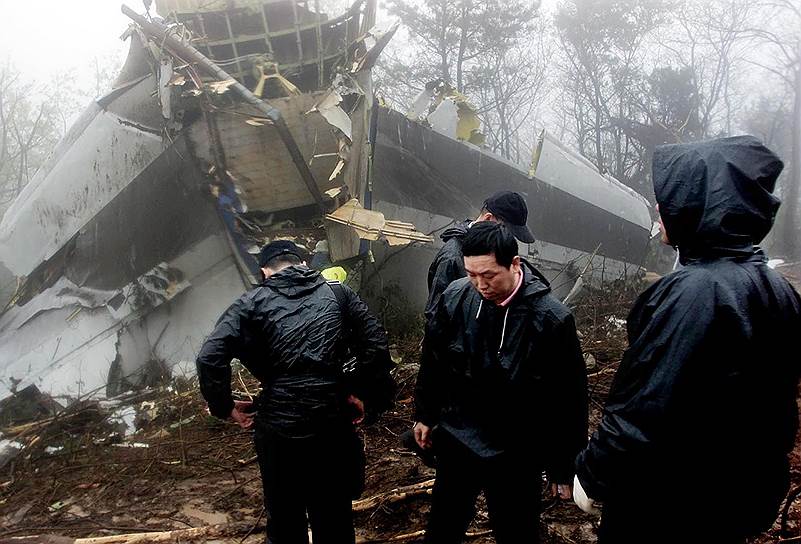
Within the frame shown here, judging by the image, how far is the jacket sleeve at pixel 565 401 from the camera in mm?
1901

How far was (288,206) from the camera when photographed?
22.0 feet

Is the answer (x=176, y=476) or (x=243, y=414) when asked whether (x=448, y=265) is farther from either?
(x=176, y=476)

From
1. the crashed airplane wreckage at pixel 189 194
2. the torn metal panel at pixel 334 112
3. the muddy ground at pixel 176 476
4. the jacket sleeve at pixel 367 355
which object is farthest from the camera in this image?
the crashed airplane wreckage at pixel 189 194

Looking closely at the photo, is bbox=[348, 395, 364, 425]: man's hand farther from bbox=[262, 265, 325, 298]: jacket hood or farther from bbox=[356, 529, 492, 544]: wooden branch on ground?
bbox=[356, 529, 492, 544]: wooden branch on ground

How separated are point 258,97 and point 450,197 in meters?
3.19

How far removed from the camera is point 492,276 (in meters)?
1.89

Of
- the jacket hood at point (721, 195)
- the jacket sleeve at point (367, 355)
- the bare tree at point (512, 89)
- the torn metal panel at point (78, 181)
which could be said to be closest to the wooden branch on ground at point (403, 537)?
the jacket sleeve at point (367, 355)

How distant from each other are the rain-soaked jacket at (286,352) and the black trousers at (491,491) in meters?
0.53

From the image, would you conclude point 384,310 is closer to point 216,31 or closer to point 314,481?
point 216,31

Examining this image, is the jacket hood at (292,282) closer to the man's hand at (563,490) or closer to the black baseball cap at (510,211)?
the black baseball cap at (510,211)

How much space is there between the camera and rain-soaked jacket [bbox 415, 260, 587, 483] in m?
1.89

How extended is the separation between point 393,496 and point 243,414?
1123 millimetres

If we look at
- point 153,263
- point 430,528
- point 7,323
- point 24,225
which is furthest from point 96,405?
point 430,528

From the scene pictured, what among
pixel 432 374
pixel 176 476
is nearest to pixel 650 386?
pixel 432 374
